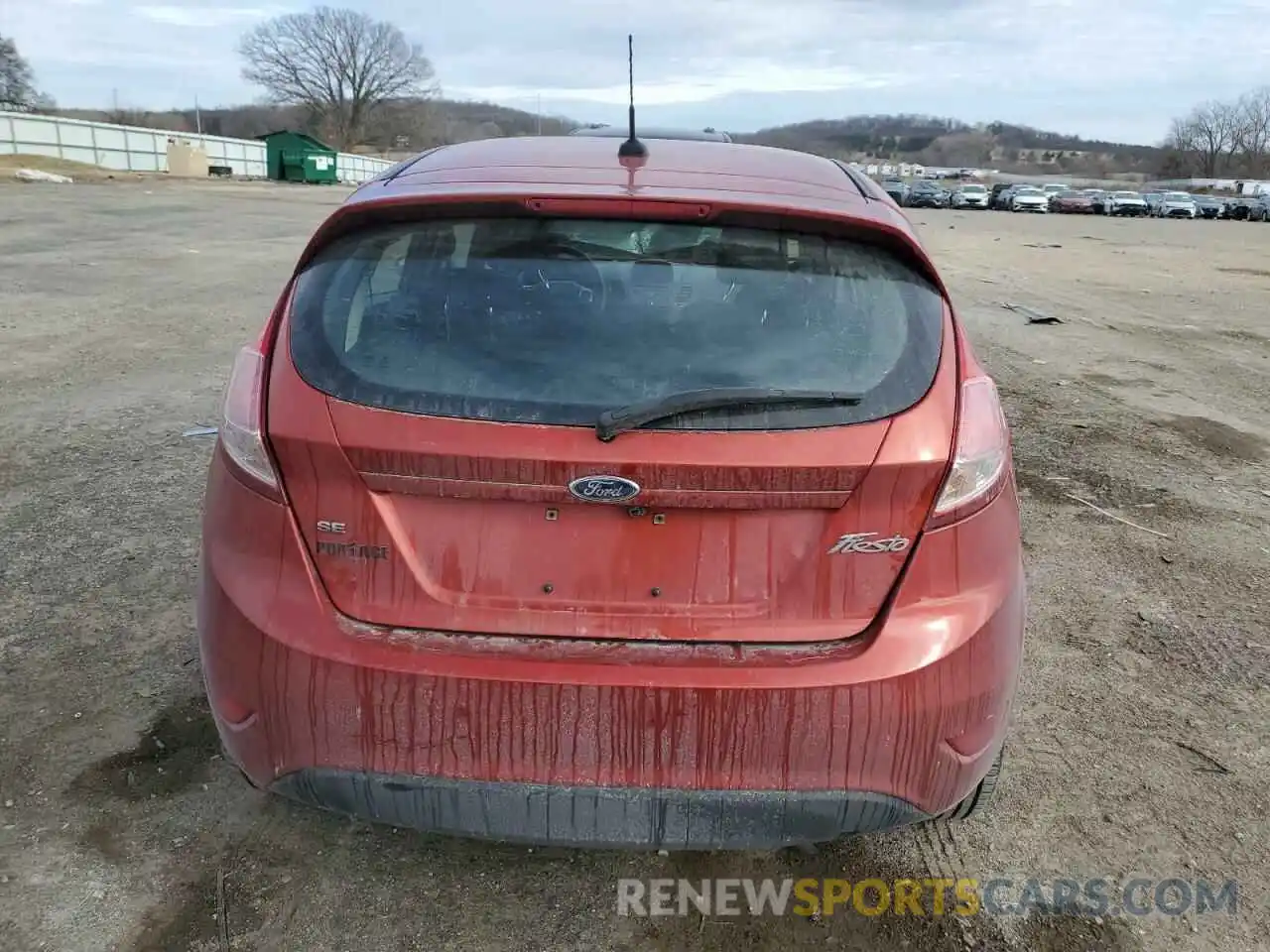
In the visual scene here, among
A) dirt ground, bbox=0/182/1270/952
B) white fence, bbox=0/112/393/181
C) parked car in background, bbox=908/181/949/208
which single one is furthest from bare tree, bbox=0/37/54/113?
dirt ground, bbox=0/182/1270/952

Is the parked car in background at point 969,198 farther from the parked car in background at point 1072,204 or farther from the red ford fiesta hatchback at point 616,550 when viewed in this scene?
the red ford fiesta hatchback at point 616,550

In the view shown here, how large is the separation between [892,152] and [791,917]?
525 feet

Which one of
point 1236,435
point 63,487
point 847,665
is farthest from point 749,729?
Answer: point 1236,435

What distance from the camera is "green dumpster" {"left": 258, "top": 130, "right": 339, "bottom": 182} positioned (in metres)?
56.6

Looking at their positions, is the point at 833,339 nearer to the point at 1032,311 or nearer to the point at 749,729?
the point at 749,729

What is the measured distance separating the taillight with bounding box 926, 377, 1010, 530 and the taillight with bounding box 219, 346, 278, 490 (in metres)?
1.43

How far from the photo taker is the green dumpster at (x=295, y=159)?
5659 centimetres

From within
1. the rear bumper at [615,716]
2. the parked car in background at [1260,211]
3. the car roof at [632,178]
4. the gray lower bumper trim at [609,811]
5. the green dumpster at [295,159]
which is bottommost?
the gray lower bumper trim at [609,811]

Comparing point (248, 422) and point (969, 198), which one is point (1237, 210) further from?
point (248, 422)

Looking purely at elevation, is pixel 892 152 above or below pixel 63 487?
above

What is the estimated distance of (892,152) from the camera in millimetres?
149500

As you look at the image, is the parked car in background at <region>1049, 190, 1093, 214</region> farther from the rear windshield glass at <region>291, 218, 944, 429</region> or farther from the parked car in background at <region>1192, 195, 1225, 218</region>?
the rear windshield glass at <region>291, 218, 944, 429</region>

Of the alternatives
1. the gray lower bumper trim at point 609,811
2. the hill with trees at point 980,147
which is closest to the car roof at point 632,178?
the gray lower bumper trim at point 609,811

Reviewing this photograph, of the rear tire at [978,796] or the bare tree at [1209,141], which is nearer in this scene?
the rear tire at [978,796]
